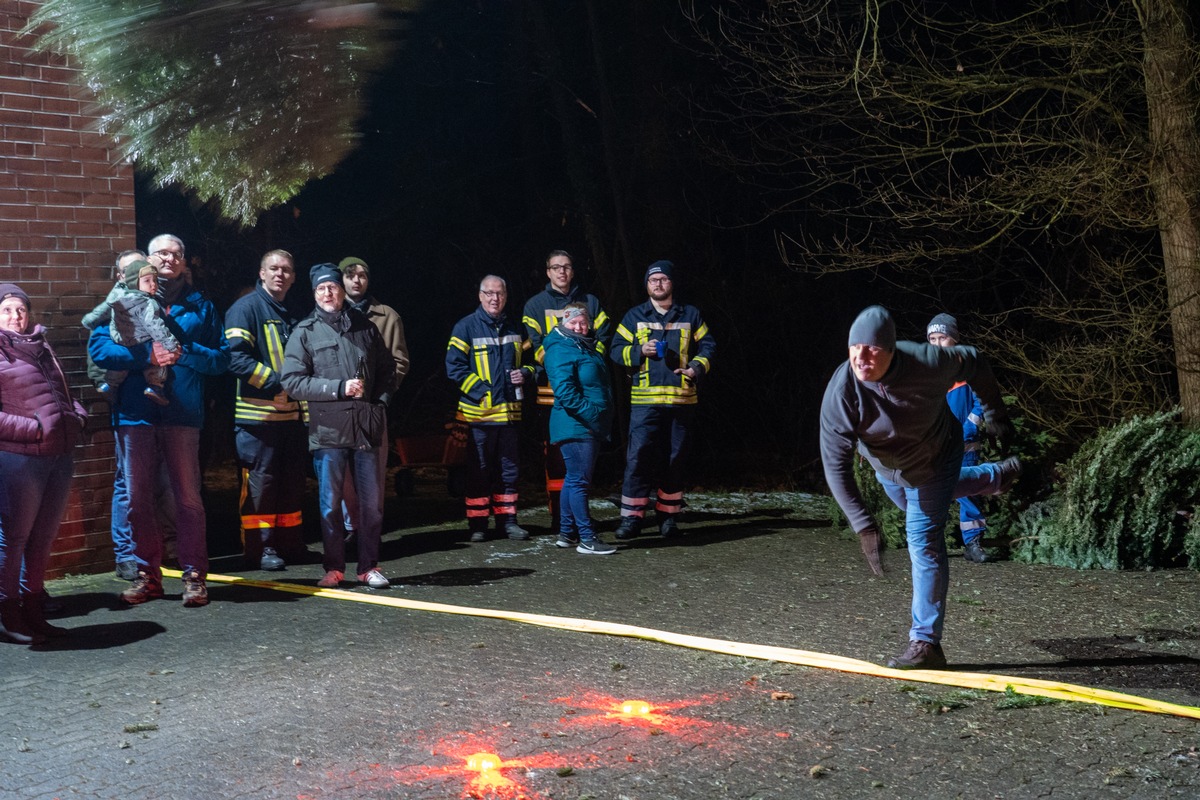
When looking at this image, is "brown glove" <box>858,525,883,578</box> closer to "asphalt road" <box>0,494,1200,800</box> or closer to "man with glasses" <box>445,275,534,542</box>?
"asphalt road" <box>0,494,1200,800</box>

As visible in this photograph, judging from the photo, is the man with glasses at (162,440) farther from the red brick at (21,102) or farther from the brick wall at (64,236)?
the red brick at (21,102)

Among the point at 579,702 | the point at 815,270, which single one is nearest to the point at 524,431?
the point at 815,270

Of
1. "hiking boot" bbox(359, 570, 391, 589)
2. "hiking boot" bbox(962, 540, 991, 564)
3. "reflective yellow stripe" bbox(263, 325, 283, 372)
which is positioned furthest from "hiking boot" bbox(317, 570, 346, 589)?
"hiking boot" bbox(962, 540, 991, 564)

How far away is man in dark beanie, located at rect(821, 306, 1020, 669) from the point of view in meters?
5.65

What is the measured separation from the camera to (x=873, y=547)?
557 cm

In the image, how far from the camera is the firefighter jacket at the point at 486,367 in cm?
1045

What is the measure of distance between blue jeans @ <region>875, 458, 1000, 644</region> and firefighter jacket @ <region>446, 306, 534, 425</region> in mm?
4832

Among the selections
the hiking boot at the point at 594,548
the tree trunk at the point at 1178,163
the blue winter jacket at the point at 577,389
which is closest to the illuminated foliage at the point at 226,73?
the blue winter jacket at the point at 577,389

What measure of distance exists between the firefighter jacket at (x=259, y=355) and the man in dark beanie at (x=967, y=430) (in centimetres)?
470

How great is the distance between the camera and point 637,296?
16000 mm

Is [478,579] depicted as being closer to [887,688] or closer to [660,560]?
[660,560]

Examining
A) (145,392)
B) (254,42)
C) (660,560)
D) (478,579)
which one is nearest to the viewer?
(254,42)

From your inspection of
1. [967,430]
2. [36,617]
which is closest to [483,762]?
[36,617]

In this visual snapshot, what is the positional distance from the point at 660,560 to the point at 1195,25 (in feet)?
21.4
